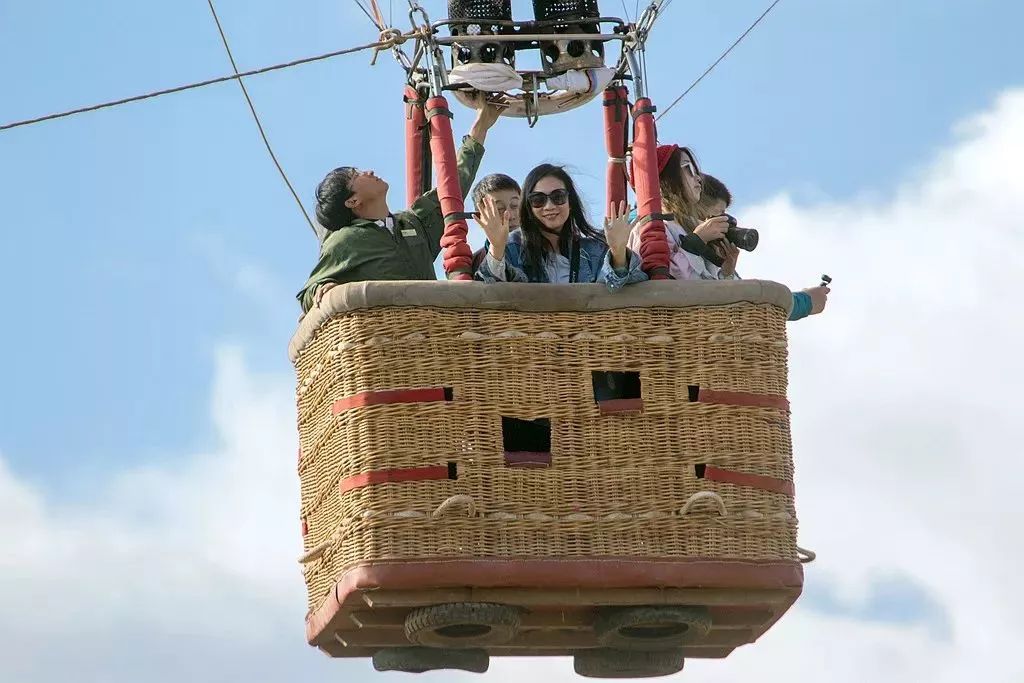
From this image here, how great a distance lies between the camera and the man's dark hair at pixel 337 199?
37.7 ft

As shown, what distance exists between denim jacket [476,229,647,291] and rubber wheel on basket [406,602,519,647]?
3.93 feet

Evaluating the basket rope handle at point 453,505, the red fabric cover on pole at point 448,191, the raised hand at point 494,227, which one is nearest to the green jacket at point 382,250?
the red fabric cover on pole at point 448,191

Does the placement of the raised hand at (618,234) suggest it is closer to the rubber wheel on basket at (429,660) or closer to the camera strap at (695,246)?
the camera strap at (695,246)

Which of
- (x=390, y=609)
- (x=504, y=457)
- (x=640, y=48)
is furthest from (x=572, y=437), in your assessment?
(x=640, y=48)

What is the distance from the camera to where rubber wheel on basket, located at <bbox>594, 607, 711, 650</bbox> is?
→ 35.5 feet

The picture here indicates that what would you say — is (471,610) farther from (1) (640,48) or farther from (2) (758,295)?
(1) (640,48)

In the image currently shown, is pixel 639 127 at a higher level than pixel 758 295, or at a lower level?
higher

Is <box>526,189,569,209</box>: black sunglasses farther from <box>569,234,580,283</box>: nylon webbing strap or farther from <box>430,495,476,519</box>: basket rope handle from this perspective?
<box>430,495,476,519</box>: basket rope handle

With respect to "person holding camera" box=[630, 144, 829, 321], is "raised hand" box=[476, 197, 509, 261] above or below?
below

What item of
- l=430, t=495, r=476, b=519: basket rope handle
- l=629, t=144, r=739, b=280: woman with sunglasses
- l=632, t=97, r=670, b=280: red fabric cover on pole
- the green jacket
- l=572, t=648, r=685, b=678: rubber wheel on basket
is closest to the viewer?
l=430, t=495, r=476, b=519: basket rope handle

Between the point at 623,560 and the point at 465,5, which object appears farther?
the point at 465,5

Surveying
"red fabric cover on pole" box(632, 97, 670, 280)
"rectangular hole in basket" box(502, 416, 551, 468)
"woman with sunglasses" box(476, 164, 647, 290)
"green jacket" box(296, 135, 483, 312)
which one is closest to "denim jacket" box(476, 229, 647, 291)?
"woman with sunglasses" box(476, 164, 647, 290)

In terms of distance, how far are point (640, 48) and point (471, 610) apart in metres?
2.33

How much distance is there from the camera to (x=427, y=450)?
10656 millimetres
